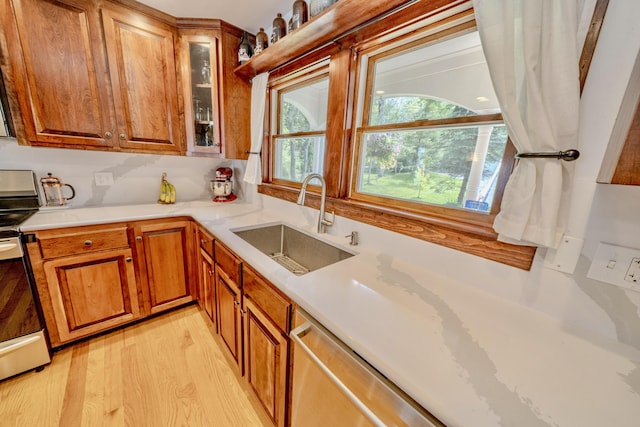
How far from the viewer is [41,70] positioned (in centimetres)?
132

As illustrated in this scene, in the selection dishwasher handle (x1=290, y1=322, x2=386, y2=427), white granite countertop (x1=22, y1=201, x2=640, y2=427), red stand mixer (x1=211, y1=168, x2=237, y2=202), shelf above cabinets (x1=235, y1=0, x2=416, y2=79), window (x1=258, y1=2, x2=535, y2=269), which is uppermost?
shelf above cabinets (x1=235, y1=0, x2=416, y2=79)

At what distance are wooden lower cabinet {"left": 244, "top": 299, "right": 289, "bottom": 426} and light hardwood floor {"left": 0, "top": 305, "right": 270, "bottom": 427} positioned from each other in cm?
27

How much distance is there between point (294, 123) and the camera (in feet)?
6.19

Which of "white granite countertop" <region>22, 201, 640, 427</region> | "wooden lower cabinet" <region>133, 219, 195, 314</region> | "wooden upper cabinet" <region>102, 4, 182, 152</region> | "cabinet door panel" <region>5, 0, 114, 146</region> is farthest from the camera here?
"wooden lower cabinet" <region>133, 219, 195, 314</region>

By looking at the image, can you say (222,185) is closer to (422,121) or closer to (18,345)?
(18,345)

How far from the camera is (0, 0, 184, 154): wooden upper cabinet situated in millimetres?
1276

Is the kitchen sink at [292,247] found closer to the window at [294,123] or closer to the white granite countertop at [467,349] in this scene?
the white granite countertop at [467,349]

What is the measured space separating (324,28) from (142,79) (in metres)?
1.36

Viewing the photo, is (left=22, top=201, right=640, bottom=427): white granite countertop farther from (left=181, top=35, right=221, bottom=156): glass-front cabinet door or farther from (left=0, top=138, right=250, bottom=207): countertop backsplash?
(left=0, top=138, right=250, bottom=207): countertop backsplash

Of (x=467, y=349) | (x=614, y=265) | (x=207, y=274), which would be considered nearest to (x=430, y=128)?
(x=614, y=265)

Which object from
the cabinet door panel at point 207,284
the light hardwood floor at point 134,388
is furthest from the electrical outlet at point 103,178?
the light hardwood floor at point 134,388

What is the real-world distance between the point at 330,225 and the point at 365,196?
0.90ft

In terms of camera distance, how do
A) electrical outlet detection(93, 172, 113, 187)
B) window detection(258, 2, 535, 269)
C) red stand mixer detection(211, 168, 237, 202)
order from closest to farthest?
window detection(258, 2, 535, 269) < electrical outlet detection(93, 172, 113, 187) < red stand mixer detection(211, 168, 237, 202)

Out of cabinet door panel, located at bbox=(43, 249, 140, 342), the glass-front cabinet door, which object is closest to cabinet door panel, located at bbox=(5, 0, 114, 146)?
the glass-front cabinet door
